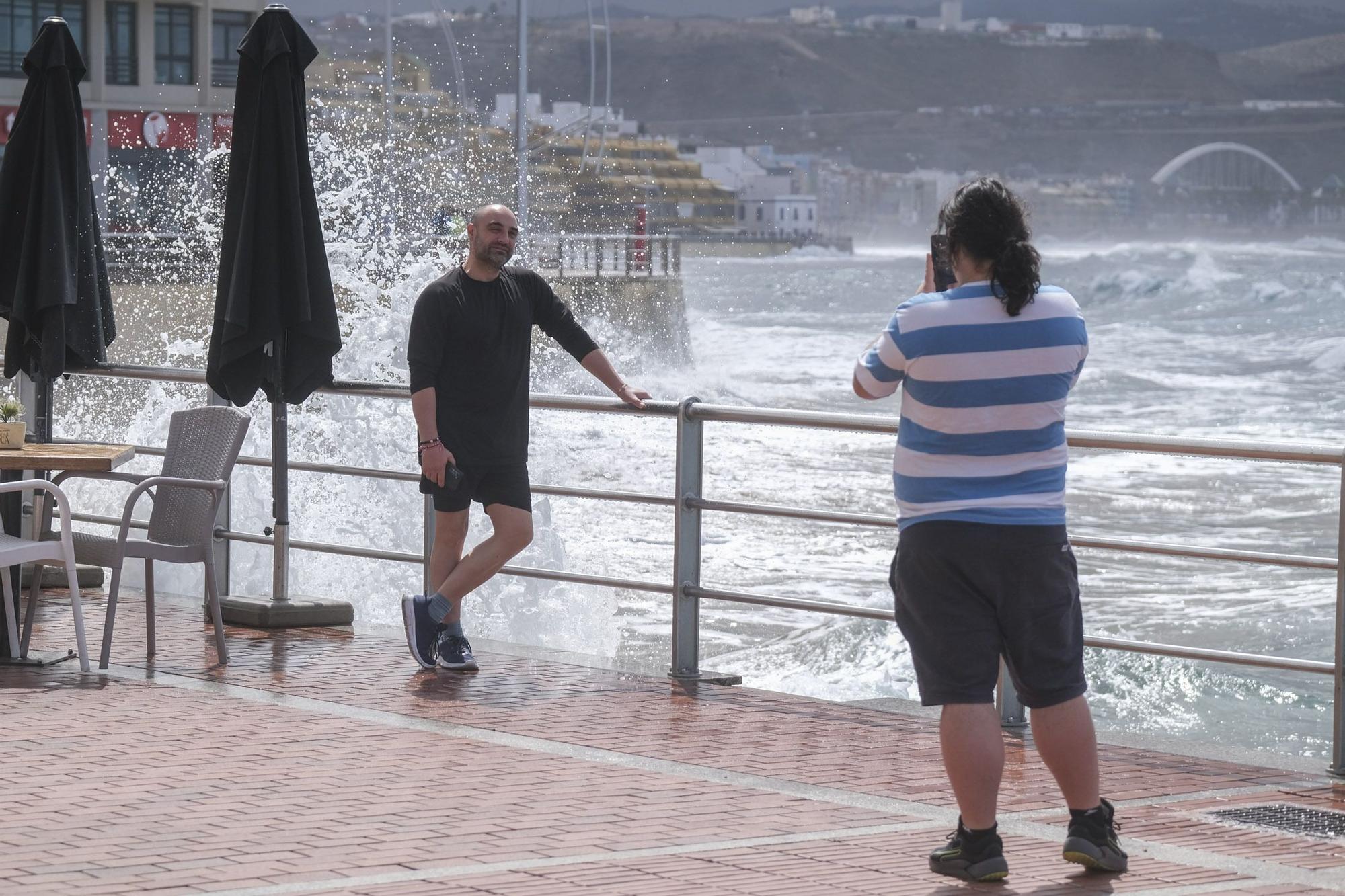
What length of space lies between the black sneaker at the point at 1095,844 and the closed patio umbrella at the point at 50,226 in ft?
18.0

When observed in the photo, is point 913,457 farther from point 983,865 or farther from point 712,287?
point 712,287

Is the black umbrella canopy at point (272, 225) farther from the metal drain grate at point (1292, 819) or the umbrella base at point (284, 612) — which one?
the metal drain grate at point (1292, 819)

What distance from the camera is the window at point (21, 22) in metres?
60.7

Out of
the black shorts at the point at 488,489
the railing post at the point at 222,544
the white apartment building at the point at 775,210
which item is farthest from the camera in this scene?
the white apartment building at the point at 775,210

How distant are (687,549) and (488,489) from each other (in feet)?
2.75

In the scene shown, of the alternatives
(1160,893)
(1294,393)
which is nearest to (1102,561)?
(1160,893)

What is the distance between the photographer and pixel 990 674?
14.9 feet

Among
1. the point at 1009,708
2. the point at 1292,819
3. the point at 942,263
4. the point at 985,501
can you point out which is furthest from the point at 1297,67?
the point at 985,501

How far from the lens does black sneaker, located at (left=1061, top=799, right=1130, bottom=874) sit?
15.0 ft

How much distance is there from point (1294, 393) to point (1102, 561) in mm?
42178

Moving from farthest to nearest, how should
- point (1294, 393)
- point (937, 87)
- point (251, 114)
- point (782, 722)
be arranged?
point (937, 87) → point (1294, 393) → point (251, 114) → point (782, 722)

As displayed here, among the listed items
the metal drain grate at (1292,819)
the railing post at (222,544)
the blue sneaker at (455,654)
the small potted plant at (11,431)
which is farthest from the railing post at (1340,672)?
the railing post at (222,544)

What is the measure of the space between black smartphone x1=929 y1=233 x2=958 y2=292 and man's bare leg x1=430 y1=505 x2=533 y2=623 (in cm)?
303

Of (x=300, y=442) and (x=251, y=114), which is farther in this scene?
(x=300, y=442)
